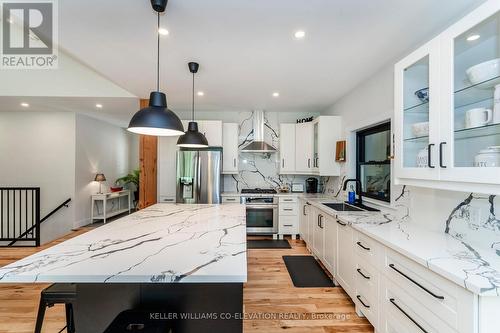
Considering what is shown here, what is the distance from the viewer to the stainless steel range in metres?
4.30

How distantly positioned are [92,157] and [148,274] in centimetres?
592

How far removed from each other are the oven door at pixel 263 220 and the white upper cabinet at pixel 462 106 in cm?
281

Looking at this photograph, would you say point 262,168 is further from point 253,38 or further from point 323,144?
point 253,38

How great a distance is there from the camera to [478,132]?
138 centimetres

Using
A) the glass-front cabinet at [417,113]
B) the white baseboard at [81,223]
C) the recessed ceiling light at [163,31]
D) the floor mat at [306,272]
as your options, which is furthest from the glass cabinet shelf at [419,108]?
the white baseboard at [81,223]

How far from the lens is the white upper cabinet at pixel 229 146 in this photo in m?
4.50

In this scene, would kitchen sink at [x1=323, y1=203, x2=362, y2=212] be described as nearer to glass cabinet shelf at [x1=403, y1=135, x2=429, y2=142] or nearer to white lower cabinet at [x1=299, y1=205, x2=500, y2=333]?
white lower cabinet at [x1=299, y1=205, x2=500, y2=333]

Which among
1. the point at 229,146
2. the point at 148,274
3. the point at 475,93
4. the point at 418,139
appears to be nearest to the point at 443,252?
the point at 418,139

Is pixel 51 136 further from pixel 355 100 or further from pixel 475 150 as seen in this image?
pixel 475 150

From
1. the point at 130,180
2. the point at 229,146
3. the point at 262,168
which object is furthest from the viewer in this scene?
the point at 130,180

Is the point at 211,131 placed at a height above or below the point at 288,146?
above

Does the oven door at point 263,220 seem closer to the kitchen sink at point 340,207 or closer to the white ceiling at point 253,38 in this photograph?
the kitchen sink at point 340,207

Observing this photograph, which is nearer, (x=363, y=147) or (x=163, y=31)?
(x=163, y=31)

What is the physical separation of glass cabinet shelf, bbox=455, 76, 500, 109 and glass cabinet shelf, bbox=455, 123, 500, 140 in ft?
0.52
